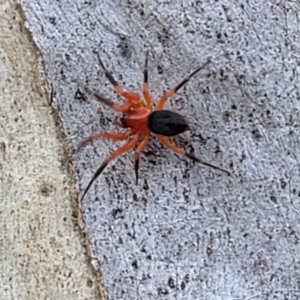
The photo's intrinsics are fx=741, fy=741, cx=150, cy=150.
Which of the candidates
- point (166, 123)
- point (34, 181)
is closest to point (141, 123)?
point (166, 123)

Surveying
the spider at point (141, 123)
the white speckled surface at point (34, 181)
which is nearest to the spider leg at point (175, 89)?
the spider at point (141, 123)

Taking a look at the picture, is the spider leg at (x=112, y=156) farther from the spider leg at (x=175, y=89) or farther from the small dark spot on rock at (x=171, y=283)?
the small dark spot on rock at (x=171, y=283)

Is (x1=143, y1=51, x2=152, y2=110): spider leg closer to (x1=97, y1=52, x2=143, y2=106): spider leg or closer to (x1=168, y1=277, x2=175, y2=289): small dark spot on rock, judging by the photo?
(x1=97, y1=52, x2=143, y2=106): spider leg

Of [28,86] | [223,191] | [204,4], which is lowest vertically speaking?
[223,191]

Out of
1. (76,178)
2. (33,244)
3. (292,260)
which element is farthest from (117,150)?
(292,260)

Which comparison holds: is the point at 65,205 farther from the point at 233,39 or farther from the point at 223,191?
the point at 233,39

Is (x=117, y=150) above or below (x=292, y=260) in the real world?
above

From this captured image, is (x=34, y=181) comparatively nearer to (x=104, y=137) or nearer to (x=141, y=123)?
(x=104, y=137)
